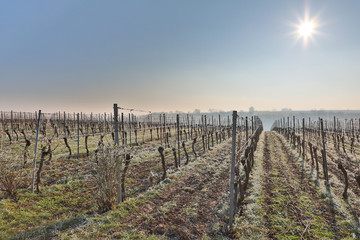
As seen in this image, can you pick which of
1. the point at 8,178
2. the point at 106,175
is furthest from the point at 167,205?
the point at 8,178

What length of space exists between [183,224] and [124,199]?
8.29 ft

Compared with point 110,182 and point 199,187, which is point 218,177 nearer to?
point 199,187

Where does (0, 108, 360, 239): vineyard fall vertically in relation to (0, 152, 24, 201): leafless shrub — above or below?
below

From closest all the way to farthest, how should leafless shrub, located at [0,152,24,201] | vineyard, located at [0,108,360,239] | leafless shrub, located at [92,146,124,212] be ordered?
vineyard, located at [0,108,360,239] < leafless shrub, located at [92,146,124,212] < leafless shrub, located at [0,152,24,201]

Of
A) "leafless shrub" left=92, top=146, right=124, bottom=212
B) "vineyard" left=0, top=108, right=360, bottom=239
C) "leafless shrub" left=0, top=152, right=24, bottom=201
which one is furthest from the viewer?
"leafless shrub" left=0, top=152, right=24, bottom=201

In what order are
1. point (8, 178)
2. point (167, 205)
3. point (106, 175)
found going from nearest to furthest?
point (106, 175), point (167, 205), point (8, 178)

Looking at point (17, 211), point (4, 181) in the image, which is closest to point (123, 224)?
A: point (17, 211)

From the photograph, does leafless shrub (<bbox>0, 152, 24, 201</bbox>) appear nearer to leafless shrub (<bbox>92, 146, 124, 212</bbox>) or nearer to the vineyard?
the vineyard

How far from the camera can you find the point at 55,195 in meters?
6.89

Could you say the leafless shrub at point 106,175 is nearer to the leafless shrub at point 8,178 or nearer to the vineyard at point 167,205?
the vineyard at point 167,205

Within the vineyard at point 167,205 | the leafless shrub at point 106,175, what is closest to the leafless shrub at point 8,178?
the vineyard at point 167,205

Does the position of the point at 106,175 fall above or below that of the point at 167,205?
above

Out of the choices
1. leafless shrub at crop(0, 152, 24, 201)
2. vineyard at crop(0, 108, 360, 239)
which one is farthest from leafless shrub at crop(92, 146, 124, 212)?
leafless shrub at crop(0, 152, 24, 201)

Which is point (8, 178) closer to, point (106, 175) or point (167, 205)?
point (106, 175)
